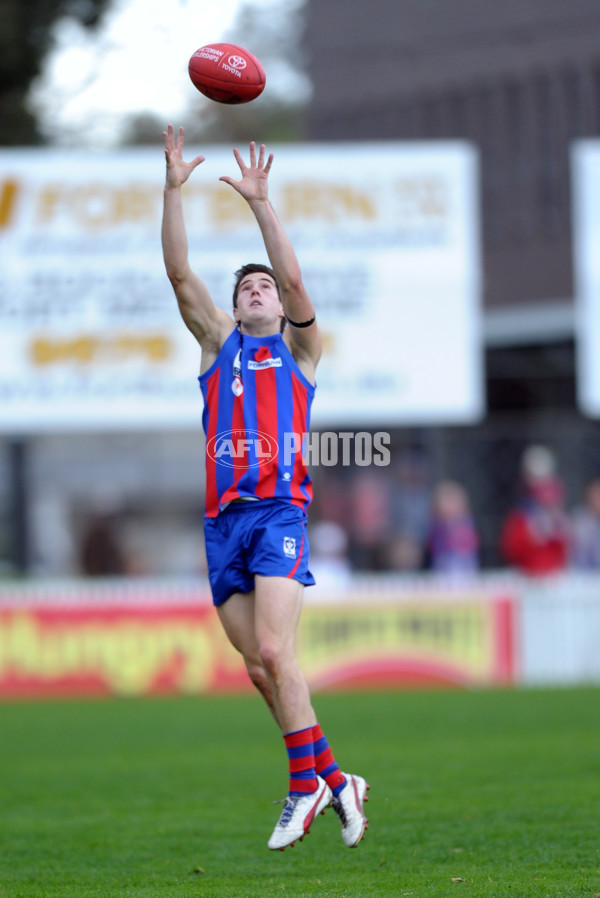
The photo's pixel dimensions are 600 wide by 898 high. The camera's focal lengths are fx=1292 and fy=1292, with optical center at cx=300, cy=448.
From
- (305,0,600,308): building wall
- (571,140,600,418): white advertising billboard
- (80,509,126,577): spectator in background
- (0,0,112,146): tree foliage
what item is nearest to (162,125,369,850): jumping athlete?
(571,140,600,418): white advertising billboard

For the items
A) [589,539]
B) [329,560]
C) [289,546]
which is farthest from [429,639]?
[289,546]

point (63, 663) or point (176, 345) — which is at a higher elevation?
point (176, 345)

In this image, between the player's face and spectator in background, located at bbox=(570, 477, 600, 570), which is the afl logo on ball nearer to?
the player's face

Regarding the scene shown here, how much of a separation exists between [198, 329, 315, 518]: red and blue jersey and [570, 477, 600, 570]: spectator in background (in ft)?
31.0

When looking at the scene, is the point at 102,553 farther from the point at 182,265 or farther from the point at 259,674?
the point at 182,265

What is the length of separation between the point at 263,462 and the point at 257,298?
0.69 meters

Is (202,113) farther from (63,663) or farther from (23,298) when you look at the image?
(63,663)

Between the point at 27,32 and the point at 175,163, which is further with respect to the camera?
the point at 27,32

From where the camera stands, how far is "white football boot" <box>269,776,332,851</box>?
193 inches

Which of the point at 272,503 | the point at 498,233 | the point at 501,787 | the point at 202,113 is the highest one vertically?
the point at 202,113

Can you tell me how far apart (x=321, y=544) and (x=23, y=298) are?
14.5 feet

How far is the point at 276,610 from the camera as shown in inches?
203

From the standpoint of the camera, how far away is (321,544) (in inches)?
583

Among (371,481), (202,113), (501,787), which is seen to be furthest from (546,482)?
(202,113)
